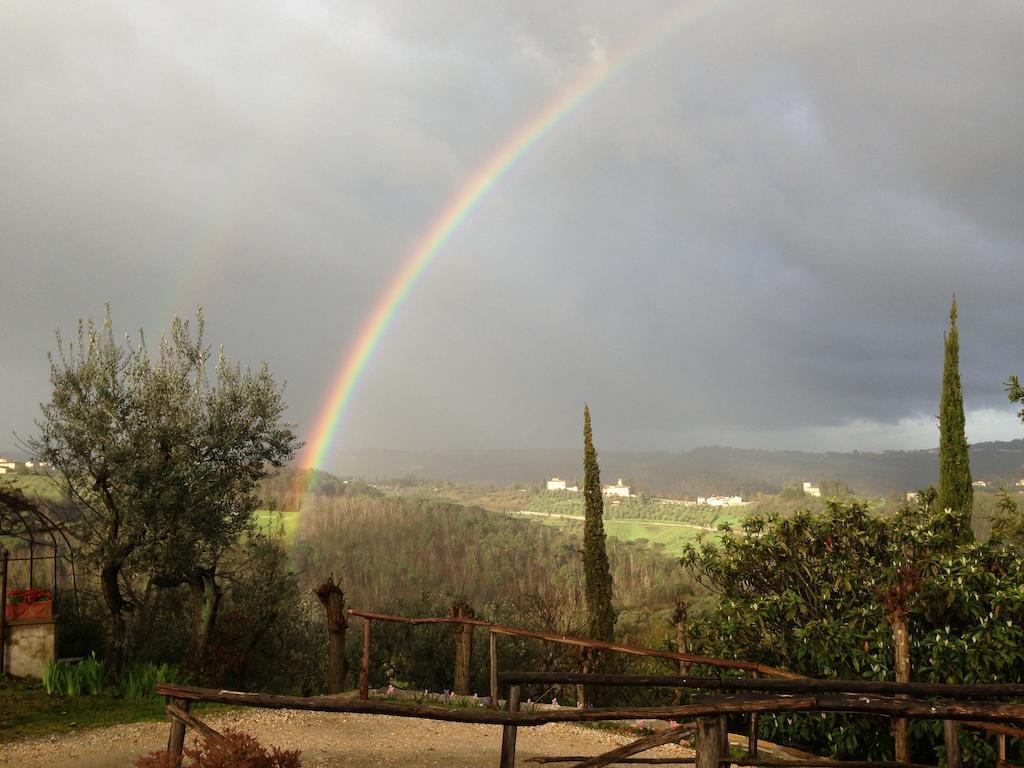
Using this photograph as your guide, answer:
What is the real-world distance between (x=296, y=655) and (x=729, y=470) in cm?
7145

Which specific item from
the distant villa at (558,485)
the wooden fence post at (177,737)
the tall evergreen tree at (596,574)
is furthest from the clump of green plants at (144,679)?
the distant villa at (558,485)

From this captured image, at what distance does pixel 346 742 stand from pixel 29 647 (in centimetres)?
495

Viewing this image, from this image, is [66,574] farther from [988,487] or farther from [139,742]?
[988,487]

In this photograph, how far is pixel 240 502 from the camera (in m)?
12.1

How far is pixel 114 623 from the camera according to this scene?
10.2 meters

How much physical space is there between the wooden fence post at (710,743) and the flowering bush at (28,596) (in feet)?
31.6

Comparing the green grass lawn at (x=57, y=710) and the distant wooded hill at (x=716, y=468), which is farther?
the distant wooded hill at (x=716, y=468)

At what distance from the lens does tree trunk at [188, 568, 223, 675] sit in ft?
36.2

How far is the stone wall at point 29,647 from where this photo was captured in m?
9.66

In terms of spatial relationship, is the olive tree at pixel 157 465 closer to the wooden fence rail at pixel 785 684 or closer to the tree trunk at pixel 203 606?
the tree trunk at pixel 203 606

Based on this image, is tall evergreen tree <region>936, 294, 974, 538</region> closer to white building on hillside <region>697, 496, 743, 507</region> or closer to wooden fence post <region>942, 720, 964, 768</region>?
wooden fence post <region>942, 720, 964, 768</region>

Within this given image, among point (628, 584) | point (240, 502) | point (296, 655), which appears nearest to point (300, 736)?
point (240, 502)

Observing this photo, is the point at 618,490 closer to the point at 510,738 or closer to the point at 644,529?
the point at 644,529

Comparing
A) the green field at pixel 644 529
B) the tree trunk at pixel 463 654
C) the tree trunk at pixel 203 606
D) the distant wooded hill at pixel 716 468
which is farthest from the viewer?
the distant wooded hill at pixel 716 468
